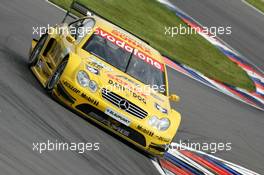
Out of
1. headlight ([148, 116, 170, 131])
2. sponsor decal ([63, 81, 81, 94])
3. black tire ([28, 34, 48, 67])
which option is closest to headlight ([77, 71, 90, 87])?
sponsor decal ([63, 81, 81, 94])

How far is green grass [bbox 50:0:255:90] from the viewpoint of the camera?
19844mm

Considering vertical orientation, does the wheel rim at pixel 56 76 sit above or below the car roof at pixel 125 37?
below

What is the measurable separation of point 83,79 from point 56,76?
0.65 meters

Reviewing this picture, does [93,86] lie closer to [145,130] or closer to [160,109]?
[145,130]

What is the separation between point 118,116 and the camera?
1031 cm

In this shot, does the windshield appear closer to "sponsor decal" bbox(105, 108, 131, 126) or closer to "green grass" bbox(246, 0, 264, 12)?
"sponsor decal" bbox(105, 108, 131, 126)

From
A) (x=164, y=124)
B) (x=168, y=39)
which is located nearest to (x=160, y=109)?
(x=164, y=124)

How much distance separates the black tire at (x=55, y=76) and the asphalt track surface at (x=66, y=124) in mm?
180

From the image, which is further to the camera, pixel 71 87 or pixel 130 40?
pixel 130 40

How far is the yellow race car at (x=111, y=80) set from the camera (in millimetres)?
10375

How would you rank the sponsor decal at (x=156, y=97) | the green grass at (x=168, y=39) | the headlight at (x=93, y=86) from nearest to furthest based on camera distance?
the headlight at (x=93, y=86), the sponsor decal at (x=156, y=97), the green grass at (x=168, y=39)

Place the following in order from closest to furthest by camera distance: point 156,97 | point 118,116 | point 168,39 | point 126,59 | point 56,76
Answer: point 118,116, point 56,76, point 156,97, point 126,59, point 168,39

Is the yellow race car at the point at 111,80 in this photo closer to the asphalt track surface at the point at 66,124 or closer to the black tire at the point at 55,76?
the black tire at the point at 55,76

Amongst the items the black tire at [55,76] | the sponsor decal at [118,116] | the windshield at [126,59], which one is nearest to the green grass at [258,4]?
the windshield at [126,59]
